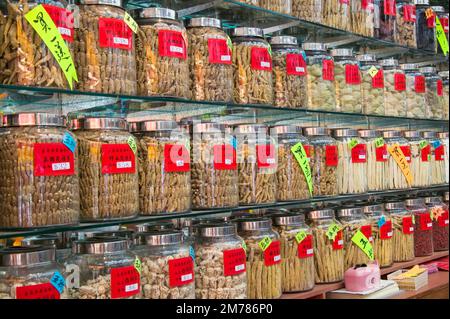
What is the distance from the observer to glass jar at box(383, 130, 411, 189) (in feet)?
9.51

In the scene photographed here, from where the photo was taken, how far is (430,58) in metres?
3.34

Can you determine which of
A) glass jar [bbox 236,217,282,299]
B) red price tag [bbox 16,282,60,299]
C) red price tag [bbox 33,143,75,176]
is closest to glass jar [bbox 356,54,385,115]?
glass jar [bbox 236,217,282,299]

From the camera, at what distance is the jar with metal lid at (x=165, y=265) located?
175 centimetres

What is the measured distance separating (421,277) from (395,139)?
0.63 metres

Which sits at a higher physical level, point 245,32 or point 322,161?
point 245,32

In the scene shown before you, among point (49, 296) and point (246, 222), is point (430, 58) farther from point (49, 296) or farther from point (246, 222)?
point (49, 296)

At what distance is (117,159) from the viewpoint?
1.67 m

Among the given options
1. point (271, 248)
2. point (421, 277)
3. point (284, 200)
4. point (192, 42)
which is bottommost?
point (421, 277)

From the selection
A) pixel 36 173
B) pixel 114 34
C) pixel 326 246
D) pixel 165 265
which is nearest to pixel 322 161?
pixel 326 246

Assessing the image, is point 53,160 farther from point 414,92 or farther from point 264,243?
point 414,92

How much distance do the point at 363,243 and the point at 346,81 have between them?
0.64 metres

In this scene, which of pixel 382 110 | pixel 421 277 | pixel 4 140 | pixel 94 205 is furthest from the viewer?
pixel 382 110
